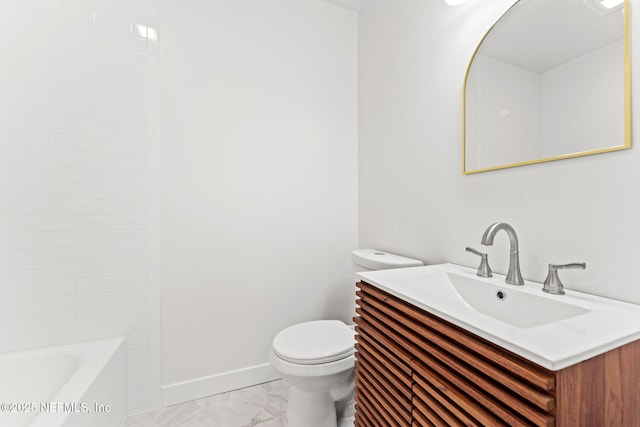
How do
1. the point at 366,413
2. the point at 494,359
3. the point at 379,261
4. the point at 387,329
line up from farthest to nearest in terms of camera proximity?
the point at 379,261, the point at 366,413, the point at 387,329, the point at 494,359

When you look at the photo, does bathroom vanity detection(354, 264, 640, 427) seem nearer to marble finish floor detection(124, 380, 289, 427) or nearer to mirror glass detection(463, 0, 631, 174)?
mirror glass detection(463, 0, 631, 174)

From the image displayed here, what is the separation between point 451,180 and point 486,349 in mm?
879

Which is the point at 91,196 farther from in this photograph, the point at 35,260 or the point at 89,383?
the point at 89,383

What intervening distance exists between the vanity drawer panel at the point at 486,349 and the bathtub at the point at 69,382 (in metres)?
1.24

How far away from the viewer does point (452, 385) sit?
72 cm

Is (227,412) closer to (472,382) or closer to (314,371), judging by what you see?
(314,371)

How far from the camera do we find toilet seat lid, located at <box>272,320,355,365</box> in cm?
128

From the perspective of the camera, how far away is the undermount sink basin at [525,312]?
1.83ft

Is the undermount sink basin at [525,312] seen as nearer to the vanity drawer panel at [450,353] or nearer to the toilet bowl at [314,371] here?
the vanity drawer panel at [450,353]

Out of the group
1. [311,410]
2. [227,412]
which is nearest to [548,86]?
[311,410]

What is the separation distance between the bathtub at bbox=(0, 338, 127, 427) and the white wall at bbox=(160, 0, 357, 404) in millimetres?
260

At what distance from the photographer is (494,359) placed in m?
0.61

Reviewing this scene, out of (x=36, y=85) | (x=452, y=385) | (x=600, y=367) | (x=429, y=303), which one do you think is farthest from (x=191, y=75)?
(x=600, y=367)

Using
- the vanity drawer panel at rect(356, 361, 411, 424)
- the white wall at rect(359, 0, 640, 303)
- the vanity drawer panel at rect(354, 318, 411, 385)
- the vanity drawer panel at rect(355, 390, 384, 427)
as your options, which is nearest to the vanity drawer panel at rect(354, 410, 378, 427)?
the vanity drawer panel at rect(355, 390, 384, 427)
